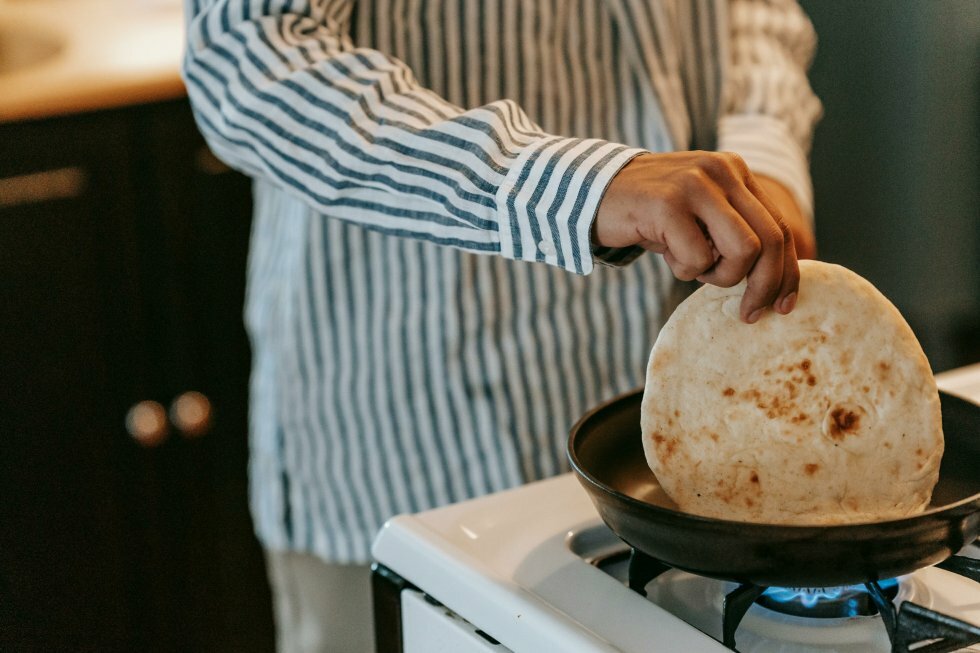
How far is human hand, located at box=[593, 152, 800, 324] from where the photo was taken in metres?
0.68

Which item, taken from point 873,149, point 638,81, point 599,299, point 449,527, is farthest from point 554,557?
point 873,149

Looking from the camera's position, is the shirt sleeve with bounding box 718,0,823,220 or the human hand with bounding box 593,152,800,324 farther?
the shirt sleeve with bounding box 718,0,823,220

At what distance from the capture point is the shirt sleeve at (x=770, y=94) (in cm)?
120

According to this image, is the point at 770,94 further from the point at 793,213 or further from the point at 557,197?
the point at 557,197

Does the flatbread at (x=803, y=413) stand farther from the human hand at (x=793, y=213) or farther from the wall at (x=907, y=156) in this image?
the wall at (x=907, y=156)

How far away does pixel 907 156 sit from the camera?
8.08 feet

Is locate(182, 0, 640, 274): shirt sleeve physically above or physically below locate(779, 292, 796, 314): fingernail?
above

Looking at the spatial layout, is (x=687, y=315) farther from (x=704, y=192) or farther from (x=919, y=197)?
(x=919, y=197)

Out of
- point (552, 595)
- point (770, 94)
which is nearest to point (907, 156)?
point (770, 94)

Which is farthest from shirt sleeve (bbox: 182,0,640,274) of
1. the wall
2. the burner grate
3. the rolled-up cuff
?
the wall

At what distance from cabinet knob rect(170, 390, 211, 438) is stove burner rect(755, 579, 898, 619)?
1187mm

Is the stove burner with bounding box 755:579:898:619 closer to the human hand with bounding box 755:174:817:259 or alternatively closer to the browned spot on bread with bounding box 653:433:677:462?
the browned spot on bread with bounding box 653:433:677:462

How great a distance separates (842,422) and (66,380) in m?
1.21

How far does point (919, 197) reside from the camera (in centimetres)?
248
